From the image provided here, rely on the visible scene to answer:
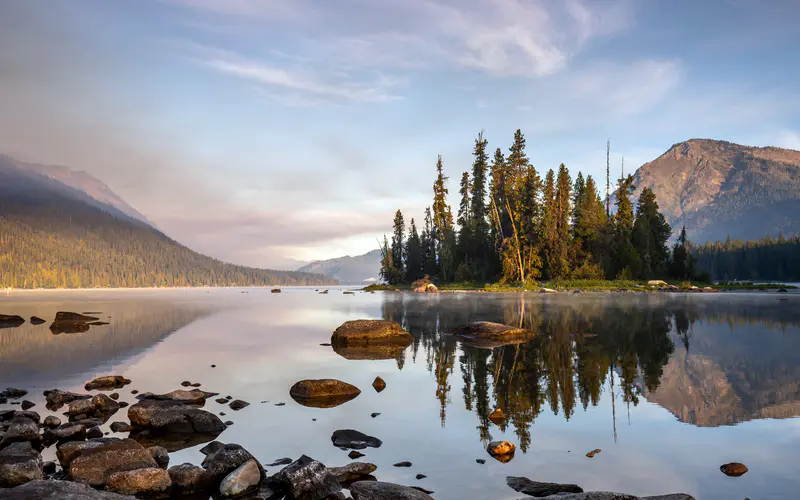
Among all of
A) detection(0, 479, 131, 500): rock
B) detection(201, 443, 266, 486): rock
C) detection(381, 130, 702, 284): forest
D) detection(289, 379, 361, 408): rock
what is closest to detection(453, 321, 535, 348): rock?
detection(289, 379, 361, 408): rock

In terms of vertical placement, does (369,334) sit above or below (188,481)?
above

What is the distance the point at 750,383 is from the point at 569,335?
34.3 ft

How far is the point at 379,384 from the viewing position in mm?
13742

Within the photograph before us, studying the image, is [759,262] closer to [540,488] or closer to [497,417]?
[497,417]

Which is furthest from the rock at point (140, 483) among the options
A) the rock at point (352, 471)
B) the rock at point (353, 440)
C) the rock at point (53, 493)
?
the rock at point (353, 440)

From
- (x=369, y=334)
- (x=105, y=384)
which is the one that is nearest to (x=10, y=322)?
(x=105, y=384)

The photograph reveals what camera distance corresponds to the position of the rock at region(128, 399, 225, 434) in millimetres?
9953

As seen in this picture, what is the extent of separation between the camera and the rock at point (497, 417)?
9.91 metres

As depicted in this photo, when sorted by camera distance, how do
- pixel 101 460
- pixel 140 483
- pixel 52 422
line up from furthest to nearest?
pixel 52 422 → pixel 101 460 → pixel 140 483

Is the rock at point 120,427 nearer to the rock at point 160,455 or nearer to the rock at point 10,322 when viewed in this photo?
the rock at point 160,455

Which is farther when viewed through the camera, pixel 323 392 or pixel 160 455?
pixel 323 392

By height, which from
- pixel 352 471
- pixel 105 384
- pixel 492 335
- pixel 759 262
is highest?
pixel 759 262

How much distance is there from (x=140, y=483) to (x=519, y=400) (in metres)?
8.36

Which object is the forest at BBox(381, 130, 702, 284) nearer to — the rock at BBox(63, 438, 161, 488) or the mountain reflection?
the mountain reflection
